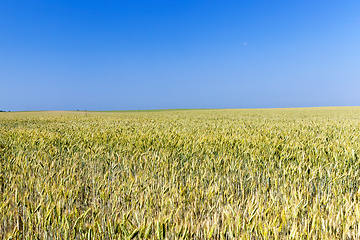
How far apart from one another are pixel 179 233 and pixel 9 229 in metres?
1.61

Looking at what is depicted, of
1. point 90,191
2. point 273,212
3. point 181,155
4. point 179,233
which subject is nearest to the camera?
point 179,233

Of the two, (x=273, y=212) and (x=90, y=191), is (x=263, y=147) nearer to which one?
(x=273, y=212)

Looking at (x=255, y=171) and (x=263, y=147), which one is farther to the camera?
(x=263, y=147)

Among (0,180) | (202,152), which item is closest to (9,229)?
(0,180)

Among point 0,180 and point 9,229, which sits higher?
point 0,180

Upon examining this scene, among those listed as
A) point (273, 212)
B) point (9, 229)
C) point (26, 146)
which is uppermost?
point (26, 146)

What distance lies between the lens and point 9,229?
77.3 inches

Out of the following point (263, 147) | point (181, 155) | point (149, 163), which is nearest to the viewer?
point (149, 163)

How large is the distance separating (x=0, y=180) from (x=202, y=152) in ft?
9.51

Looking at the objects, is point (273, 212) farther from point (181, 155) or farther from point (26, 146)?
point (26, 146)

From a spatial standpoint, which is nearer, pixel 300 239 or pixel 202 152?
pixel 300 239

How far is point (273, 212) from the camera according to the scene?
188cm

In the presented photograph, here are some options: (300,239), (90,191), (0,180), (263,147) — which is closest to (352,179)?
(263,147)

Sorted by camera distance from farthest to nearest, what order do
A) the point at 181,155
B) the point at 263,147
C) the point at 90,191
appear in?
the point at 263,147 → the point at 181,155 → the point at 90,191
